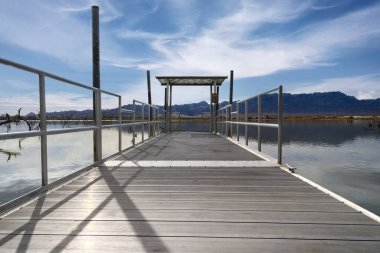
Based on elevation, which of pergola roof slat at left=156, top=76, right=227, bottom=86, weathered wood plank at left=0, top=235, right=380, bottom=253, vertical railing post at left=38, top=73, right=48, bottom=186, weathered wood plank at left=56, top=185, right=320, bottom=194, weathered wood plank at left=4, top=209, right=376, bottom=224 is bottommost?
weathered wood plank at left=0, top=235, right=380, bottom=253

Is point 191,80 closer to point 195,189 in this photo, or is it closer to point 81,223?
point 195,189

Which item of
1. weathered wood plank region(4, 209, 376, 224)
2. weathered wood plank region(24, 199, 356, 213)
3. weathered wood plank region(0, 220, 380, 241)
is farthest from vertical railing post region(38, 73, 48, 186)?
weathered wood plank region(0, 220, 380, 241)

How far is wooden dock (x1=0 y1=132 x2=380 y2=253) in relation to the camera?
1.96 metres

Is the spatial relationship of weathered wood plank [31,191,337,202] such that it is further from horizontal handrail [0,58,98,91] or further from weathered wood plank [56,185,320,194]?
horizontal handrail [0,58,98,91]

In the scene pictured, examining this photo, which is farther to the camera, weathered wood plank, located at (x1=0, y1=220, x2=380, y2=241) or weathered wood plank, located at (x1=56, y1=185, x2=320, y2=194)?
weathered wood plank, located at (x1=56, y1=185, x2=320, y2=194)

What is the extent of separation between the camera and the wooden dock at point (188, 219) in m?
1.96

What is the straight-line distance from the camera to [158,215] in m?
2.48

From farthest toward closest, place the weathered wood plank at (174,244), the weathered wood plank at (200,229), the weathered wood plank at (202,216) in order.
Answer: the weathered wood plank at (202,216), the weathered wood plank at (200,229), the weathered wood plank at (174,244)

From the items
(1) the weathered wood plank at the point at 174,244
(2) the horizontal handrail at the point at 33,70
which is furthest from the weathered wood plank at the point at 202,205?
(2) the horizontal handrail at the point at 33,70

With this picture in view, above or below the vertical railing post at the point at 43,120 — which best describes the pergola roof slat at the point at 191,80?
above

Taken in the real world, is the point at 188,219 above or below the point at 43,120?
below

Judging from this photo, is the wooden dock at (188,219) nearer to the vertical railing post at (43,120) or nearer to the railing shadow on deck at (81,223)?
the railing shadow on deck at (81,223)

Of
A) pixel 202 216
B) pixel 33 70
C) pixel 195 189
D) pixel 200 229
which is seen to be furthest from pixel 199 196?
pixel 33 70

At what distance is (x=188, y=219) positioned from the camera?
2385 millimetres
